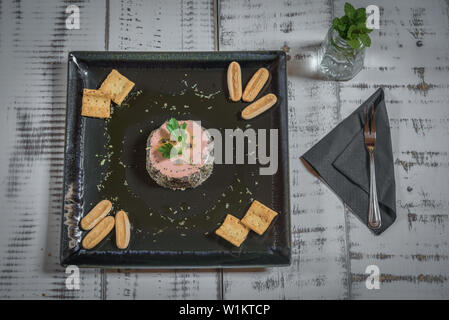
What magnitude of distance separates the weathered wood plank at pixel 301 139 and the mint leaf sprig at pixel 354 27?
0.33 m

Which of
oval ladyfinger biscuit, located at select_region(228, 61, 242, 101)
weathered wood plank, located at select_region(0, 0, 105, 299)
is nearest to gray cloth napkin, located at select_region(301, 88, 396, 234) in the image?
oval ladyfinger biscuit, located at select_region(228, 61, 242, 101)

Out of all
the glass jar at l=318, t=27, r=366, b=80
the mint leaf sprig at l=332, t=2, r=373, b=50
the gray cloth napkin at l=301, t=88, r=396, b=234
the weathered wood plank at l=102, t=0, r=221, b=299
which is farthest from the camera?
the weathered wood plank at l=102, t=0, r=221, b=299

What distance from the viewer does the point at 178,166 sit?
1.87 meters

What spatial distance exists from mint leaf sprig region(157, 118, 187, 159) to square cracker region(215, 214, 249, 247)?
1.37ft

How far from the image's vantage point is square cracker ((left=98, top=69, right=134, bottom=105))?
1.97 meters

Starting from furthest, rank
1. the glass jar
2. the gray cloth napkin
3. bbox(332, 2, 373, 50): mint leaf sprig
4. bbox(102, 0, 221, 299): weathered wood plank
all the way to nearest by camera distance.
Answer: bbox(102, 0, 221, 299): weathered wood plank < the gray cloth napkin < the glass jar < bbox(332, 2, 373, 50): mint leaf sprig

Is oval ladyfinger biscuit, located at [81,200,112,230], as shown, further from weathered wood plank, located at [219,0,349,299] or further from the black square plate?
weathered wood plank, located at [219,0,349,299]

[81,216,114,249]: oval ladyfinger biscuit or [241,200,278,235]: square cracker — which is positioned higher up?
[241,200,278,235]: square cracker

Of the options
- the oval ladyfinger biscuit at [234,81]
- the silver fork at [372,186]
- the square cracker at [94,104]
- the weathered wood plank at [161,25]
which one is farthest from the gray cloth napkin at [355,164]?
the square cracker at [94,104]

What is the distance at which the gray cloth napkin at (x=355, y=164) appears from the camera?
196 cm

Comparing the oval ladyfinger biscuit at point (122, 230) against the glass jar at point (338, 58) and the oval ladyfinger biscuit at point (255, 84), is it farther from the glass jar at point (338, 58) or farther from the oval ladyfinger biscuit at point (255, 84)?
the glass jar at point (338, 58)

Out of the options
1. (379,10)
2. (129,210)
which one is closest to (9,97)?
(129,210)

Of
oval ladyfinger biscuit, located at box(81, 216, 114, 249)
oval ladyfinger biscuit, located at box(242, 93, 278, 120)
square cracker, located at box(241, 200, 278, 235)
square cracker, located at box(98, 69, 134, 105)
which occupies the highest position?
square cracker, located at box(98, 69, 134, 105)
